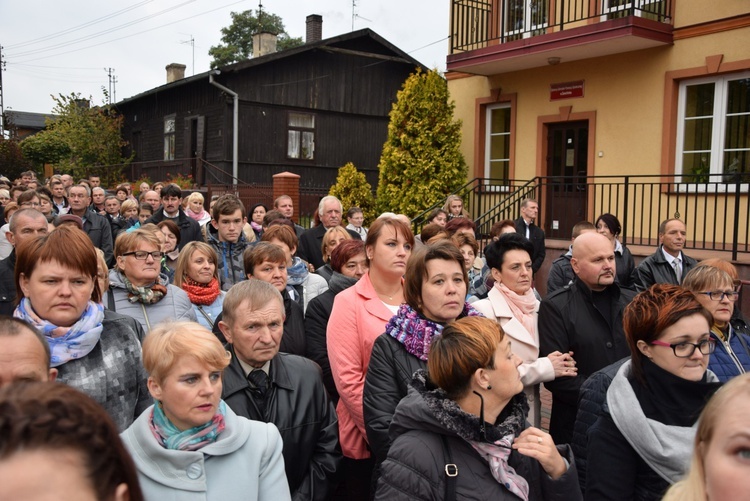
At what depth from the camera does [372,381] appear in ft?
11.3

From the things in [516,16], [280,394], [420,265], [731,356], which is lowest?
[280,394]

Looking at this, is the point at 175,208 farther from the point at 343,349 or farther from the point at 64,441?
the point at 64,441

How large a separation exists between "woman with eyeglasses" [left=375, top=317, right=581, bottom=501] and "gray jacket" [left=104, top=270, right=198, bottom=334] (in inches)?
92.2

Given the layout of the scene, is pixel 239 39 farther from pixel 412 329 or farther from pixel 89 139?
pixel 412 329

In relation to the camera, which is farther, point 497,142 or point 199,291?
point 497,142

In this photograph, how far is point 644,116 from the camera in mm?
14281

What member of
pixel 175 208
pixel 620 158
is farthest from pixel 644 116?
pixel 175 208

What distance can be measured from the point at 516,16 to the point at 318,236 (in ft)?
34.2

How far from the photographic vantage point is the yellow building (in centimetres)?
1314

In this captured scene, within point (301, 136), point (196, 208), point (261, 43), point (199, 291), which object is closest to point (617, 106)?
point (196, 208)

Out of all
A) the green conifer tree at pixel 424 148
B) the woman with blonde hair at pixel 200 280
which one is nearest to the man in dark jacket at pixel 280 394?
the woman with blonde hair at pixel 200 280

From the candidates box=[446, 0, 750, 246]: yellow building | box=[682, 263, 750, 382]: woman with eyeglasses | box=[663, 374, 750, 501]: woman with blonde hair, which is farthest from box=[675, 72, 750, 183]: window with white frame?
box=[663, 374, 750, 501]: woman with blonde hair

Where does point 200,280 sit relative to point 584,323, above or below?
above

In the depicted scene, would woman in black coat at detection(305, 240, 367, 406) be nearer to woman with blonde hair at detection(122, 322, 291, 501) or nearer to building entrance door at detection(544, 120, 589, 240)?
woman with blonde hair at detection(122, 322, 291, 501)
